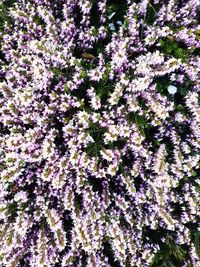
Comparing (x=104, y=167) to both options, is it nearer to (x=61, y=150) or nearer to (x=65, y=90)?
(x=61, y=150)

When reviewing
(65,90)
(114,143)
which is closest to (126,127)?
(114,143)

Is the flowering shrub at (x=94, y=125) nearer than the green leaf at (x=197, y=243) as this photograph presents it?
Yes

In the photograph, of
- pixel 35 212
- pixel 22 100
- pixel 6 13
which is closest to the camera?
pixel 22 100

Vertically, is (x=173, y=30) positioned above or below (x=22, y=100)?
above

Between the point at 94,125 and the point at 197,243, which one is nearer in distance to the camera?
the point at 94,125

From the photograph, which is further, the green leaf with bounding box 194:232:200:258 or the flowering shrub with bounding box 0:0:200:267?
the green leaf with bounding box 194:232:200:258

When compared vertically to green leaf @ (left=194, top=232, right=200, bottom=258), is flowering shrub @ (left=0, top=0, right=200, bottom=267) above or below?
above

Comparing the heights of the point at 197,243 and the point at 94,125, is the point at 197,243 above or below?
below

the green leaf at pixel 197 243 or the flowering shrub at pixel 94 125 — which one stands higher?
the flowering shrub at pixel 94 125
